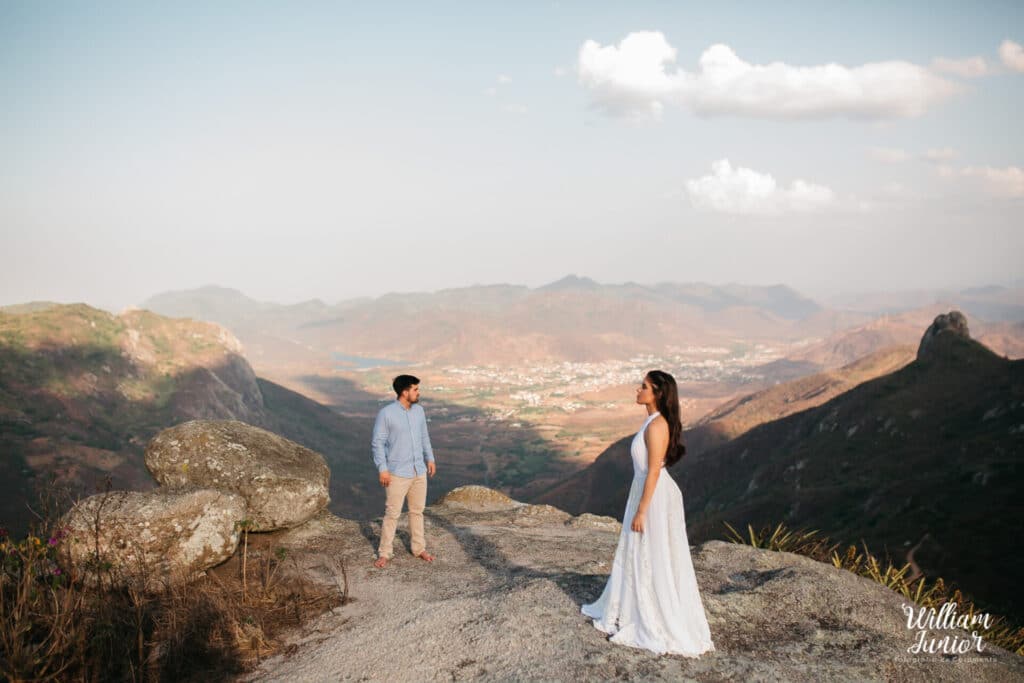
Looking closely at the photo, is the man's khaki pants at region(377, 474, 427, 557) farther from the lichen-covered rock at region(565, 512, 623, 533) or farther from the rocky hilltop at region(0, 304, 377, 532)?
the rocky hilltop at region(0, 304, 377, 532)

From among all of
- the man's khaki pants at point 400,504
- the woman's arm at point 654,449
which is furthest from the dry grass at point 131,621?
the woman's arm at point 654,449

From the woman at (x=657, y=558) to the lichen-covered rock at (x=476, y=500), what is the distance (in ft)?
31.6

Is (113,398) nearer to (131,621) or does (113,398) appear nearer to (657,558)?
(131,621)

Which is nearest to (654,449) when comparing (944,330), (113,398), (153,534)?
(153,534)

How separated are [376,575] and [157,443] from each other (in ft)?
19.2

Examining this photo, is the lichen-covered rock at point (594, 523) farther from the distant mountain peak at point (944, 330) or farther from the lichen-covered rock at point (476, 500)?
the distant mountain peak at point (944, 330)

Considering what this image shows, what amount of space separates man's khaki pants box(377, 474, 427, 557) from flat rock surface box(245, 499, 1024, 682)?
0.35 meters

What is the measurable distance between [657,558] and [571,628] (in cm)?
138

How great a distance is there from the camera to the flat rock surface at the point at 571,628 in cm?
671

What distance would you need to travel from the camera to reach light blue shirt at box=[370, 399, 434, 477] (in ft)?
31.9

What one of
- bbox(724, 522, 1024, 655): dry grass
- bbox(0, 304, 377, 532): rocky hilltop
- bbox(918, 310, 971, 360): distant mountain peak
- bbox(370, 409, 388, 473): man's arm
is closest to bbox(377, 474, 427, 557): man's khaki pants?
bbox(370, 409, 388, 473): man's arm

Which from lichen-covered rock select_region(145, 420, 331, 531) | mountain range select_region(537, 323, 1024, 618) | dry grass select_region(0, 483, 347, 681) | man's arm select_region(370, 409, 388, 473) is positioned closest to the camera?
dry grass select_region(0, 483, 347, 681)

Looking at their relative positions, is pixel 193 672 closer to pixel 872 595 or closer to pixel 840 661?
pixel 840 661

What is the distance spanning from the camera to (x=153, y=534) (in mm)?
9891
